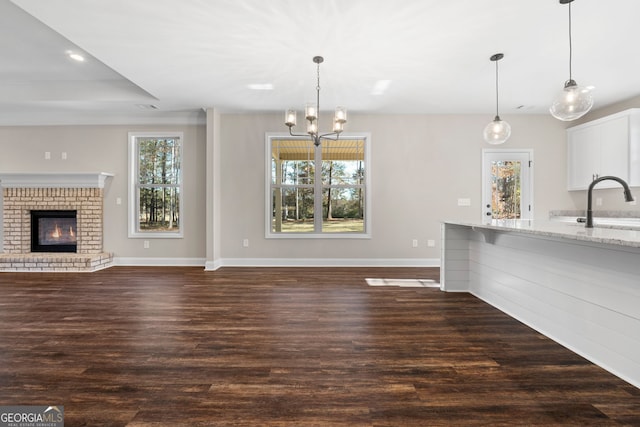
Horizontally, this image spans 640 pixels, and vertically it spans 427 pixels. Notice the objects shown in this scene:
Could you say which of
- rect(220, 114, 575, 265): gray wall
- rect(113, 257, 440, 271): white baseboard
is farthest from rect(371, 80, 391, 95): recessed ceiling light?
rect(113, 257, 440, 271): white baseboard

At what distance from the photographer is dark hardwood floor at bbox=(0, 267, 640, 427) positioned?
4.94ft

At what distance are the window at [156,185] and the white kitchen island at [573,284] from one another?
497 cm

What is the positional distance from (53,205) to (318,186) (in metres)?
4.63

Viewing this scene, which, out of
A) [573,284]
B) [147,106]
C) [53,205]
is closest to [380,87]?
[573,284]

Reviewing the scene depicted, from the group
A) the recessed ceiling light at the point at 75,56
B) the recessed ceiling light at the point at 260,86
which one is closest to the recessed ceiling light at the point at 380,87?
the recessed ceiling light at the point at 260,86

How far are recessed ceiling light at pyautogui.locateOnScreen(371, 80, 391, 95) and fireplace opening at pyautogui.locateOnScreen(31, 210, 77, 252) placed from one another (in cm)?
555

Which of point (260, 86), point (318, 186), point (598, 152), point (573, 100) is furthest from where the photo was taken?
point (318, 186)

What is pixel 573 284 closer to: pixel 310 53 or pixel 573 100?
pixel 573 100

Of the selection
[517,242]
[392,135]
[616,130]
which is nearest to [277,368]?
[517,242]

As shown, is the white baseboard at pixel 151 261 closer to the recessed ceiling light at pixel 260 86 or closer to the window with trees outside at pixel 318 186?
the window with trees outside at pixel 318 186

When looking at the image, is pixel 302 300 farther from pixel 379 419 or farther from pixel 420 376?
pixel 379 419

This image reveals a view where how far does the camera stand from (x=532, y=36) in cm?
291

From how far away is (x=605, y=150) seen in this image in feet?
15.0

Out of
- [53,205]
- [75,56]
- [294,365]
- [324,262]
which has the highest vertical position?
[75,56]
